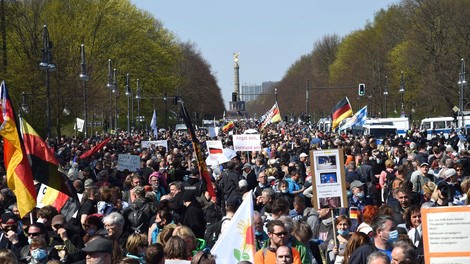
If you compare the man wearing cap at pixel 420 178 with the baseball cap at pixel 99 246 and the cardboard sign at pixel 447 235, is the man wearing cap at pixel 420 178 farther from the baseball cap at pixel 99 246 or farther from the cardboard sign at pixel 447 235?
the cardboard sign at pixel 447 235

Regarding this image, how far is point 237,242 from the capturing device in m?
9.23

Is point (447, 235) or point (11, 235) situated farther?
point (11, 235)

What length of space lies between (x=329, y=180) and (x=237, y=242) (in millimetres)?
3446

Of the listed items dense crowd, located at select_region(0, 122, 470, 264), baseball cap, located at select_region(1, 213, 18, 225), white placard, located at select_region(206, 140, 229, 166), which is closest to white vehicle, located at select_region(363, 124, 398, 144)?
white placard, located at select_region(206, 140, 229, 166)

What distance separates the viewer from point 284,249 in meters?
8.51

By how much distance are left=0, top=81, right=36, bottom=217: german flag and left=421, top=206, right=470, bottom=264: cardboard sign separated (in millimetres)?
5481

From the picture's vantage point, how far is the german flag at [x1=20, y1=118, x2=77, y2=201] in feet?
42.5

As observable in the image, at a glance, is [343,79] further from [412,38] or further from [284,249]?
[284,249]

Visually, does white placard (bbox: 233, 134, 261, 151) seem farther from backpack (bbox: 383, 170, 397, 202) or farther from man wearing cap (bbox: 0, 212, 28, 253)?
man wearing cap (bbox: 0, 212, 28, 253)

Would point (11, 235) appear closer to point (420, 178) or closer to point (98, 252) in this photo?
point (98, 252)

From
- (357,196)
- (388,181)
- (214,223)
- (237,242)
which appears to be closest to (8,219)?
(214,223)

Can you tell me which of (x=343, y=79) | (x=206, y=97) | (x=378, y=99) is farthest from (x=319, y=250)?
(x=206, y=97)

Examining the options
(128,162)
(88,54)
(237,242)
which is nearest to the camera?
(237,242)

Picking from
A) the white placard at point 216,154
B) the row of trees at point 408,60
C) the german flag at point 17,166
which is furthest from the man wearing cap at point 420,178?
the row of trees at point 408,60
